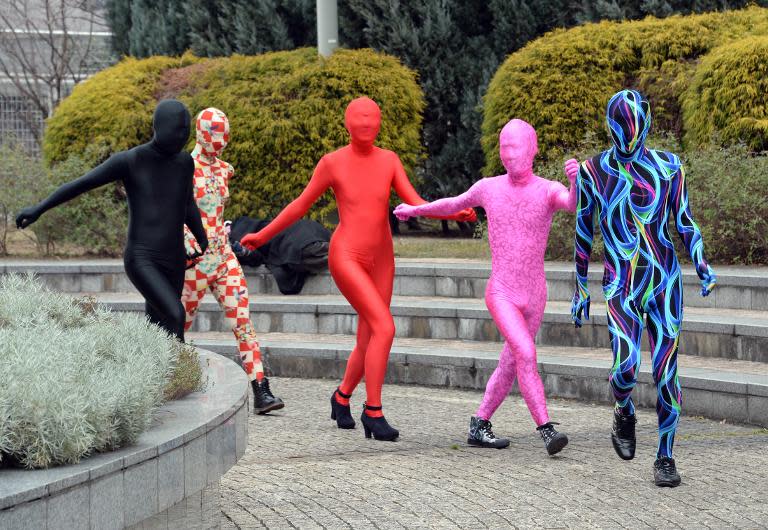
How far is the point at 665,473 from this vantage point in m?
6.31

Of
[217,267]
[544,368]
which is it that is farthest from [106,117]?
[544,368]

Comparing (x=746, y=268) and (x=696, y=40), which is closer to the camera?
(x=746, y=268)

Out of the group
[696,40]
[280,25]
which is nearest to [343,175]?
[696,40]

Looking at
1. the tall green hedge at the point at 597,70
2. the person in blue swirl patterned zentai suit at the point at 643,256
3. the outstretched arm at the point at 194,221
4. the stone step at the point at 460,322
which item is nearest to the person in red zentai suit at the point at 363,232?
the outstretched arm at the point at 194,221

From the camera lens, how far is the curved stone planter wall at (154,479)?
156 inches

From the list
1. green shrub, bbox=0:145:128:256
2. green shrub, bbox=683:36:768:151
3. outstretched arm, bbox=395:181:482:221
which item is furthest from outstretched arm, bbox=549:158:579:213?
green shrub, bbox=0:145:128:256

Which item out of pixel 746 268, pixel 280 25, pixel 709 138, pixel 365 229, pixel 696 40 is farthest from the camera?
pixel 280 25

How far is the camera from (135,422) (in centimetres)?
461

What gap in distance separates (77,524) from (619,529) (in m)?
2.43

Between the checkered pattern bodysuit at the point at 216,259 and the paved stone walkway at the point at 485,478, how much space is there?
2.02 feet

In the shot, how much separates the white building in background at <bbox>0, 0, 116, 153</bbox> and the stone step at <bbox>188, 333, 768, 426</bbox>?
13580 millimetres

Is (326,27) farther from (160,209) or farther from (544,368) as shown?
(160,209)

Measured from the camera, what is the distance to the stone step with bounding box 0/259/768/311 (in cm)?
1008

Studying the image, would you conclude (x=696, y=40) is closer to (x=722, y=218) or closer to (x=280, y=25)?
(x=722, y=218)
